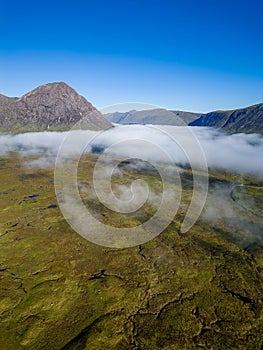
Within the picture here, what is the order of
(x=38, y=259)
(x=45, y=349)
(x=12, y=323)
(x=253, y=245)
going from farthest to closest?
(x=253, y=245)
(x=38, y=259)
(x=12, y=323)
(x=45, y=349)

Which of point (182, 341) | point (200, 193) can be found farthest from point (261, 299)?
point (200, 193)

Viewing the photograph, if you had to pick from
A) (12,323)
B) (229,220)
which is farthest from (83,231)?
(229,220)

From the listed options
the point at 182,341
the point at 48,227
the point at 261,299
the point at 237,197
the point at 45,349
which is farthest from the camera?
the point at 237,197

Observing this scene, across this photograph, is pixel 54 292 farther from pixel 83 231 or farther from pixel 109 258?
pixel 83 231

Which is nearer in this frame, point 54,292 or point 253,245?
point 54,292

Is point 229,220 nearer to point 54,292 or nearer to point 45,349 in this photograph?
point 54,292

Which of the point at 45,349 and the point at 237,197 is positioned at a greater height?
the point at 45,349
